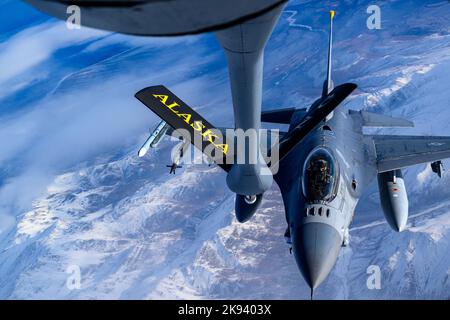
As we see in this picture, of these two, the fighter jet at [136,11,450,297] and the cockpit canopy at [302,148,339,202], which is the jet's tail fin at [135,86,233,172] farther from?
the cockpit canopy at [302,148,339,202]

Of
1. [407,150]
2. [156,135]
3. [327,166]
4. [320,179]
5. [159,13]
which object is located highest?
[156,135]

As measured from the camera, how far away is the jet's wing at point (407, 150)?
21047 mm

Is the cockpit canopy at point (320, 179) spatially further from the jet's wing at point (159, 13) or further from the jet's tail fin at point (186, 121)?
the jet's wing at point (159, 13)

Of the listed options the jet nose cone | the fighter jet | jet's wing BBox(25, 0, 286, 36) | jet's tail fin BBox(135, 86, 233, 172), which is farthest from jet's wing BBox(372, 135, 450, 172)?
jet's wing BBox(25, 0, 286, 36)

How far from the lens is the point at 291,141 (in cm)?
1074

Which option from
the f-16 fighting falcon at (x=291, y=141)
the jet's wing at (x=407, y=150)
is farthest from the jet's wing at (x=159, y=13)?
the jet's wing at (x=407, y=150)

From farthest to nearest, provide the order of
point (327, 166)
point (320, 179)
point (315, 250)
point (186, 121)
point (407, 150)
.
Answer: point (407, 150) → point (186, 121) → point (327, 166) → point (320, 179) → point (315, 250)

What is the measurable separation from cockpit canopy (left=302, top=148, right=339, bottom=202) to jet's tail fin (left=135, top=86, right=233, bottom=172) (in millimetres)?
3366

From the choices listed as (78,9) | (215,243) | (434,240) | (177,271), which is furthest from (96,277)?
(78,9)

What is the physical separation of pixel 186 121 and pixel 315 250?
258 inches

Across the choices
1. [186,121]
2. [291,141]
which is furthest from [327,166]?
[186,121]

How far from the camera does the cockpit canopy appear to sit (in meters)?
15.1

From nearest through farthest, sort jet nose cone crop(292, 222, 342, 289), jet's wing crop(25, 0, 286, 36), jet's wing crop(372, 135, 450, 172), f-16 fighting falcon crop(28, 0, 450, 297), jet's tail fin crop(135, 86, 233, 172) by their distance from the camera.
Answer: jet's wing crop(25, 0, 286, 36), f-16 fighting falcon crop(28, 0, 450, 297), jet's tail fin crop(135, 86, 233, 172), jet nose cone crop(292, 222, 342, 289), jet's wing crop(372, 135, 450, 172)

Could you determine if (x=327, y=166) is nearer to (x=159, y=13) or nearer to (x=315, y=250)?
(x=315, y=250)
